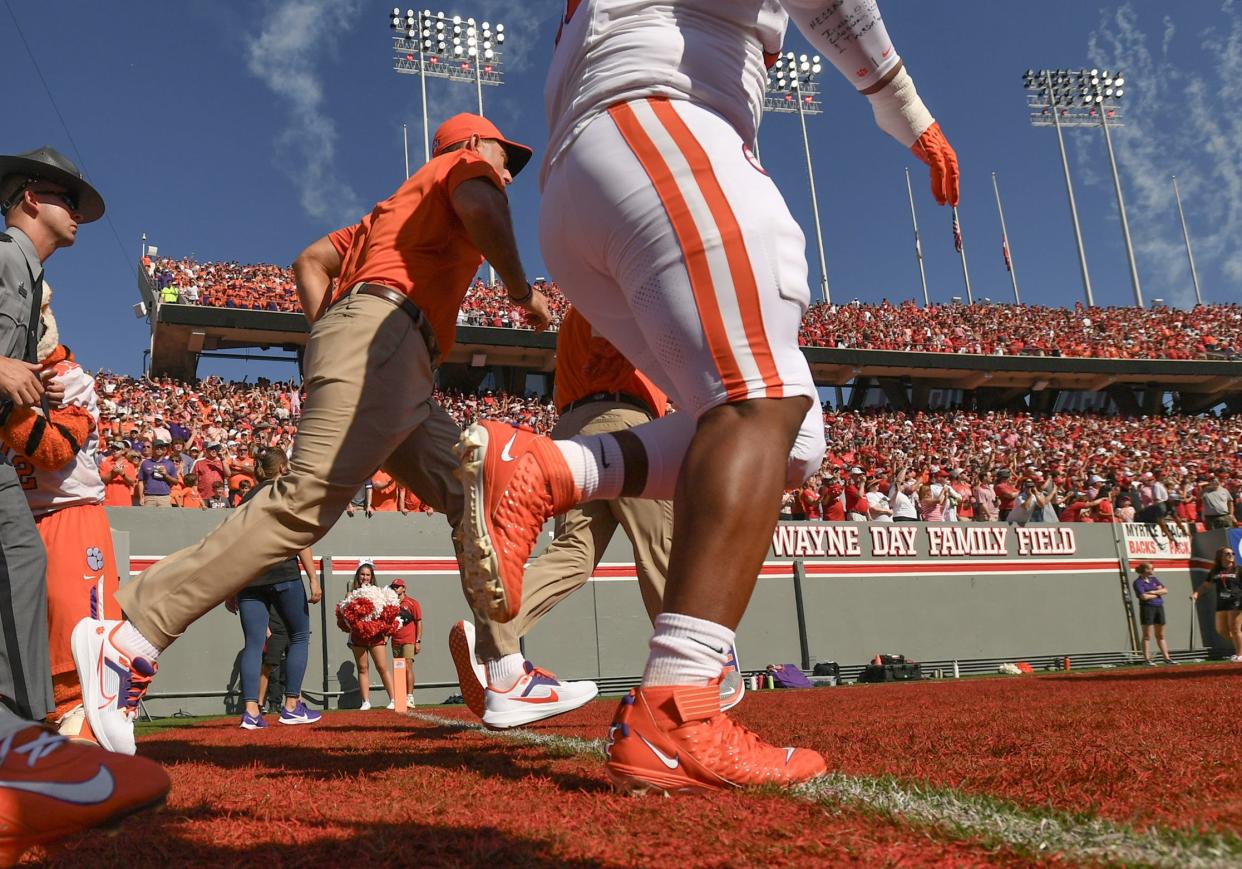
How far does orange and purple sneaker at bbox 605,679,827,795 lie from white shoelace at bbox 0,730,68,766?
0.87 m

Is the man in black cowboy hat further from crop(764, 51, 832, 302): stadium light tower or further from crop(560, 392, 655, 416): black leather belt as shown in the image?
crop(764, 51, 832, 302): stadium light tower

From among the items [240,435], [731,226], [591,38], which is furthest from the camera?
[240,435]

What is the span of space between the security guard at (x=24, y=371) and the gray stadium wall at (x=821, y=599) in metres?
7.29

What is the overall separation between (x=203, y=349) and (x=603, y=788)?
95.3ft

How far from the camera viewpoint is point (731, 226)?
177cm

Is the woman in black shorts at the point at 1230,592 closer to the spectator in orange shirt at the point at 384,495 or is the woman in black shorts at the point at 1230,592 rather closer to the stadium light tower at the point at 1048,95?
the spectator in orange shirt at the point at 384,495

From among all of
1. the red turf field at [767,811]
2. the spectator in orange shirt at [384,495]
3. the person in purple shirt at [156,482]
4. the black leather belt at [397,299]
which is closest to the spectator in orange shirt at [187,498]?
the person in purple shirt at [156,482]

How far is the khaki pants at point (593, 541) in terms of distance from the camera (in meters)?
3.76

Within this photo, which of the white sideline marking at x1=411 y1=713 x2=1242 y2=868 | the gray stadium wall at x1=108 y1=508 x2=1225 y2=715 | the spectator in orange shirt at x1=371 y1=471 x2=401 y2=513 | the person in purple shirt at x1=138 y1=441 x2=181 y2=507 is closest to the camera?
the white sideline marking at x1=411 y1=713 x2=1242 y2=868

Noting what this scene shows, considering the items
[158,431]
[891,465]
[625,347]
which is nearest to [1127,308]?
[891,465]

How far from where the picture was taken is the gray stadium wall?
11.6 m

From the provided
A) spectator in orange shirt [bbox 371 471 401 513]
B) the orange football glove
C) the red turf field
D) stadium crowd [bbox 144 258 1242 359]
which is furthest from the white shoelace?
stadium crowd [bbox 144 258 1242 359]

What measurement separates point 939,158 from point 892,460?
1868 cm

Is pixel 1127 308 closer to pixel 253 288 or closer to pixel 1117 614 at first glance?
pixel 1117 614
